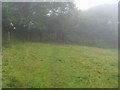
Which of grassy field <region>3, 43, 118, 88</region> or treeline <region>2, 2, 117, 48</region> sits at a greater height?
treeline <region>2, 2, 117, 48</region>

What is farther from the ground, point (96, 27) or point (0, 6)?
point (0, 6)

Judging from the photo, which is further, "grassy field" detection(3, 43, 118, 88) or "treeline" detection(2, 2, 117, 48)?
"treeline" detection(2, 2, 117, 48)

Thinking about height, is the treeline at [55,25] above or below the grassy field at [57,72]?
above

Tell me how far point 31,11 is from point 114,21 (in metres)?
10.3

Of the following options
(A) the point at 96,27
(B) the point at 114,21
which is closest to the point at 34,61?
(A) the point at 96,27

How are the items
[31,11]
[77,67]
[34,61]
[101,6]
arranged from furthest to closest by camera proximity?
[101,6]
[31,11]
[34,61]
[77,67]

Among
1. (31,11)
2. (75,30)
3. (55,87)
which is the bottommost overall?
(55,87)

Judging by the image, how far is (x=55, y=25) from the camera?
2734 centimetres

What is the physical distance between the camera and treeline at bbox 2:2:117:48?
25.9 m

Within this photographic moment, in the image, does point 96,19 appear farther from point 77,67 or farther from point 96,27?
point 77,67

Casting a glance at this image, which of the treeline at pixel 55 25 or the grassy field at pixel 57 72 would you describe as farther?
the treeline at pixel 55 25

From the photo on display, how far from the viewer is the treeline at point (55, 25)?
25.9 metres

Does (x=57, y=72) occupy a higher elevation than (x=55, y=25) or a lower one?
lower

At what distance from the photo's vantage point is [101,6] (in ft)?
100
